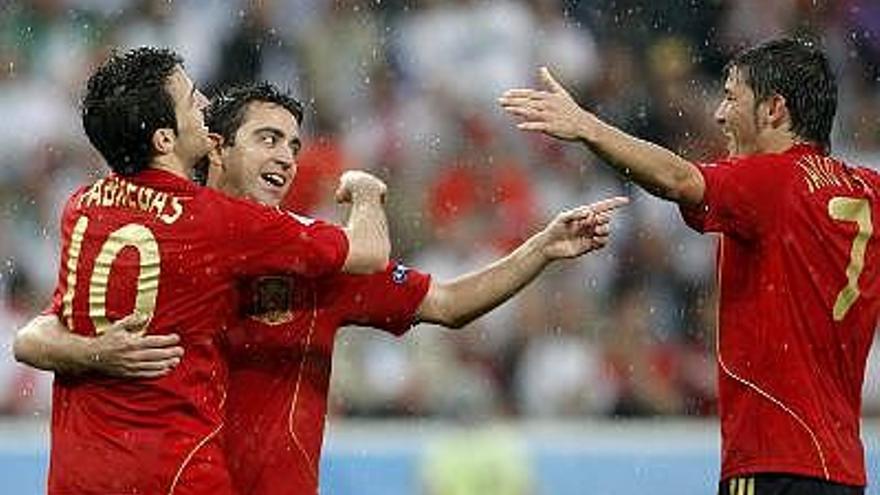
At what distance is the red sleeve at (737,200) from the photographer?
6.76 metres

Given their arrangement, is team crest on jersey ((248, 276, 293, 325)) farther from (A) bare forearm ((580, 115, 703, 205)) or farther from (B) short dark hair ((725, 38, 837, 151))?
(B) short dark hair ((725, 38, 837, 151))

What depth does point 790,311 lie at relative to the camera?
22.4 ft

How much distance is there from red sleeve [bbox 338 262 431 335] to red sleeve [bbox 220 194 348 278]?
1.04ft

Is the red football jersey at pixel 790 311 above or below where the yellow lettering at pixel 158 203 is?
below

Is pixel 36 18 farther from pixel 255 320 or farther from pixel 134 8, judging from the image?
pixel 255 320

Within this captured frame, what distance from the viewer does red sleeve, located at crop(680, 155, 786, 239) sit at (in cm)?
676

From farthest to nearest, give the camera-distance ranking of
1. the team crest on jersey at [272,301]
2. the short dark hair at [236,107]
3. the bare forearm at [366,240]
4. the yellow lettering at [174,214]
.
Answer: the short dark hair at [236,107] < the team crest on jersey at [272,301] < the bare forearm at [366,240] < the yellow lettering at [174,214]

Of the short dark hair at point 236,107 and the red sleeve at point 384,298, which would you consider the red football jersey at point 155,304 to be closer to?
the red sleeve at point 384,298

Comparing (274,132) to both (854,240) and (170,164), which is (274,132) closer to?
(170,164)

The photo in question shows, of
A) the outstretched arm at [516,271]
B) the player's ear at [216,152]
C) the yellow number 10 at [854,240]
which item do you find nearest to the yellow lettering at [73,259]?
the player's ear at [216,152]

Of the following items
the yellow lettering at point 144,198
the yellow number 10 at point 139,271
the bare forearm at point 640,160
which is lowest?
the yellow number 10 at point 139,271

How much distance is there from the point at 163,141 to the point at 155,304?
1.52 feet

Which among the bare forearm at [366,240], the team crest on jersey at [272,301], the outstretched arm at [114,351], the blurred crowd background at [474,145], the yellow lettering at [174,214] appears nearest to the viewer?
the outstretched arm at [114,351]

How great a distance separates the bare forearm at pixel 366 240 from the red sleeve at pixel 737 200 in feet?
2.77
